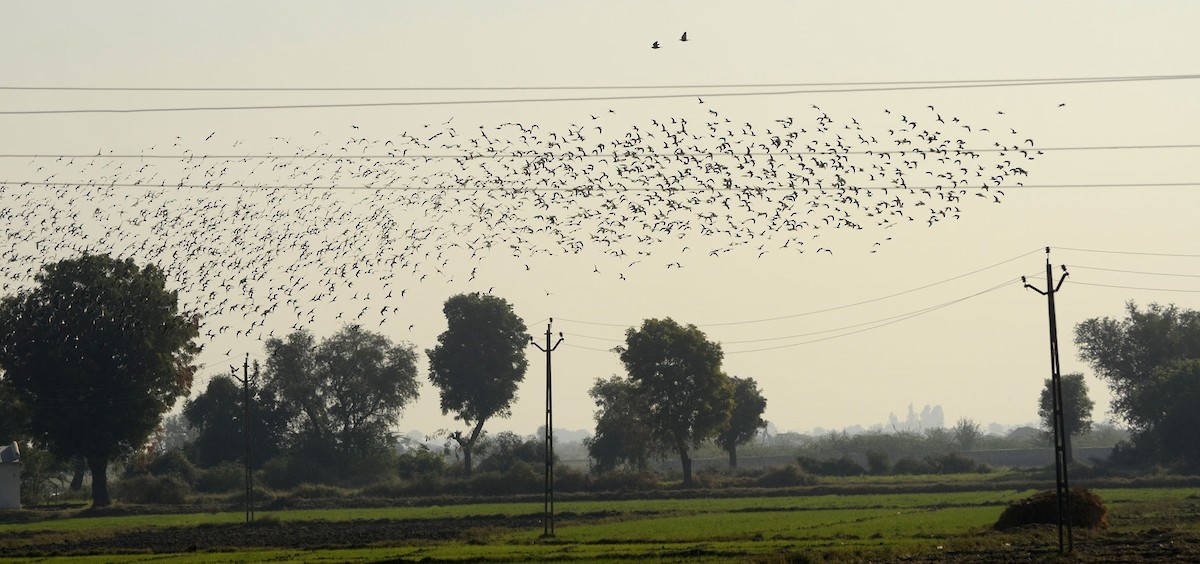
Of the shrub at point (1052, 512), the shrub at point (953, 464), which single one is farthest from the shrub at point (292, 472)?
the shrub at point (1052, 512)

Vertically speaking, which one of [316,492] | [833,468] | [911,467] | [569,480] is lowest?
[316,492]

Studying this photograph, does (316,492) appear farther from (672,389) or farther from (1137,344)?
(1137,344)

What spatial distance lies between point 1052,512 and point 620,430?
7596 cm

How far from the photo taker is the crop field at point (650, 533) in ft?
165

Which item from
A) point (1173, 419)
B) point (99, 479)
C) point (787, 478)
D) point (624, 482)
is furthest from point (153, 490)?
point (1173, 419)

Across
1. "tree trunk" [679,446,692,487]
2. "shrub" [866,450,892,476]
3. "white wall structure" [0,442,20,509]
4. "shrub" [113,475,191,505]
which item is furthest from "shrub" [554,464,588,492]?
"white wall structure" [0,442,20,509]

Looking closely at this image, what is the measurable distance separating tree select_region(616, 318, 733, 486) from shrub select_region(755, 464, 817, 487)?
26.2 feet

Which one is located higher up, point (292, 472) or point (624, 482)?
point (292, 472)

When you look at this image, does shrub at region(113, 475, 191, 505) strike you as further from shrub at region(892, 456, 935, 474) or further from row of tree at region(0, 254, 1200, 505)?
shrub at region(892, 456, 935, 474)

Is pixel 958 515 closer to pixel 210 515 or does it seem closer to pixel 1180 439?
pixel 210 515

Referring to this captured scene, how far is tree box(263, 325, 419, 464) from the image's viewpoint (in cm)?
15188

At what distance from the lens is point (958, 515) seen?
2744 inches

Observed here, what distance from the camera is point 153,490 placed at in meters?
117

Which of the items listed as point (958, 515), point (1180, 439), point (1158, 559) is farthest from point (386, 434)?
point (1158, 559)
